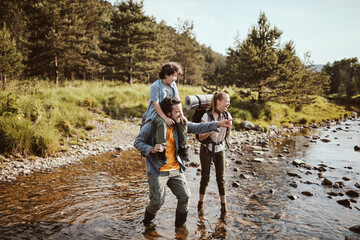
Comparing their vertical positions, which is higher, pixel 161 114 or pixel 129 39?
pixel 129 39

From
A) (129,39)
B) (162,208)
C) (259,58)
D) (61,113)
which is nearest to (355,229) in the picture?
(162,208)

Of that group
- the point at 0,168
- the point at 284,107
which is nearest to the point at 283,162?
the point at 0,168

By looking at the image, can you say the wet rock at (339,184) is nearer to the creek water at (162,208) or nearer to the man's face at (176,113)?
the creek water at (162,208)

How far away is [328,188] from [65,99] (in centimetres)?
1392

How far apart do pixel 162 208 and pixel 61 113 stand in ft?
27.5

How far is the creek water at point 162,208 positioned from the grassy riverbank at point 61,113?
203 cm

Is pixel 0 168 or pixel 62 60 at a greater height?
pixel 62 60

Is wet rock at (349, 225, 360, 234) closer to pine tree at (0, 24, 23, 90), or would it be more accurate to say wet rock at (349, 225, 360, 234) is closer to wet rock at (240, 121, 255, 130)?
wet rock at (240, 121, 255, 130)

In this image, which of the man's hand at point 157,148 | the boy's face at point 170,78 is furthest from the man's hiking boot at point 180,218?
the boy's face at point 170,78

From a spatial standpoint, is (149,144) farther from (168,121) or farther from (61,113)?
(61,113)

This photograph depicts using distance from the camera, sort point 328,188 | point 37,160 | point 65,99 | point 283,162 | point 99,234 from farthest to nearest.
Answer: point 65,99 → point 283,162 → point 37,160 → point 328,188 → point 99,234

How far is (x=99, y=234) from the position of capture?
13.3 ft

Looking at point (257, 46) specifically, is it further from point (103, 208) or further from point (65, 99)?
point (103, 208)

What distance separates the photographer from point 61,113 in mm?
10961
